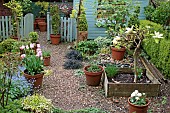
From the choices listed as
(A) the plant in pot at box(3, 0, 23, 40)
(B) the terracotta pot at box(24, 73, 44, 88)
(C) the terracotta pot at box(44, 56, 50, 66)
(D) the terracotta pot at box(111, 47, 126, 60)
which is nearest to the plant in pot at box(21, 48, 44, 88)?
(B) the terracotta pot at box(24, 73, 44, 88)

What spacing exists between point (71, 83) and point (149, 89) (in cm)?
190

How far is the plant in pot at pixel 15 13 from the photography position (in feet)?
29.8

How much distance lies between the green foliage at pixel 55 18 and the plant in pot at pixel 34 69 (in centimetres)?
412

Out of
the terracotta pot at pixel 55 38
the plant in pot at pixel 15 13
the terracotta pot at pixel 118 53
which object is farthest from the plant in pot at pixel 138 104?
the plant in pot at pixel 15 13

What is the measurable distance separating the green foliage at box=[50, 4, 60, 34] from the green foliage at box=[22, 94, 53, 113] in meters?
5.68

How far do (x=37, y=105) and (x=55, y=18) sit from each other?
5.88 m

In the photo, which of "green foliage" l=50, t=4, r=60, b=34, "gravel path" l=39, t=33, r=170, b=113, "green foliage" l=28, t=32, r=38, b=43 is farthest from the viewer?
"green foliage" l=50, t=4, r=60, b=34

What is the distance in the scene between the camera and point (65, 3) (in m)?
13.0

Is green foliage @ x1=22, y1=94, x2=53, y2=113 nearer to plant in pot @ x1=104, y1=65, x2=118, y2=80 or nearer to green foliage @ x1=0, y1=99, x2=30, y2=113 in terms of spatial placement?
green foliage @ x1=0, y1=99, x2=30, y2=113

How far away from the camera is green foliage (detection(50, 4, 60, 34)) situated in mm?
9922

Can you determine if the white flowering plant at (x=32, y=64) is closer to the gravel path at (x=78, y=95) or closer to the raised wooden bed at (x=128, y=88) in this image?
the gravel path at (x=78, y=95)

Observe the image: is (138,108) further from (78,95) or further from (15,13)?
(15,13)

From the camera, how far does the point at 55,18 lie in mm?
10023

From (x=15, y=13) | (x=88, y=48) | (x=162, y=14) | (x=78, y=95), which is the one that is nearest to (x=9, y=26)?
(x=15, y=13)
